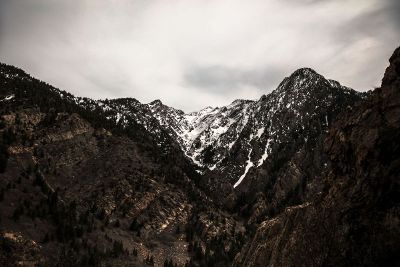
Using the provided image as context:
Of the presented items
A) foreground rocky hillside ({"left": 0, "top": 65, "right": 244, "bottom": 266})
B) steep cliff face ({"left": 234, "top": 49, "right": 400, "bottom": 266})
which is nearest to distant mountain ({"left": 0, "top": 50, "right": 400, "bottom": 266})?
steep cliff face ({"left": 234, "top": 49, "right": 400, "bottom": 266})

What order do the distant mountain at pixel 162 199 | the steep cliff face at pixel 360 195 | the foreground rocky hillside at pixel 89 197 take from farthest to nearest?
the foreground rocky hillside at pixel 89 197 → the distant mountain at pixel 162 199 → the steep cliff face at pixel 360 195

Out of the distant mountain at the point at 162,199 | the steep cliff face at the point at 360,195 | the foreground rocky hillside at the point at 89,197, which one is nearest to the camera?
the steep cliff face at the point at 360,195

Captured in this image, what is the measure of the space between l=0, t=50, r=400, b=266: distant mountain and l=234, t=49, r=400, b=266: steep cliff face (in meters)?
0.06

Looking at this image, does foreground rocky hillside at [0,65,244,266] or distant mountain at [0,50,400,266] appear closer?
distant mountain at [0,50,400,266]

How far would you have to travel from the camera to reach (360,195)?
68.6 feet

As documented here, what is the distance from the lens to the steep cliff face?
18797mm

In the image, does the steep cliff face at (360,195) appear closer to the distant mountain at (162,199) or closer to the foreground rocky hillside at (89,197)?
the distant mountain at (162,199)

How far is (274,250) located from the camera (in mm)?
31641

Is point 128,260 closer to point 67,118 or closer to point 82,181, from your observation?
point 82,181

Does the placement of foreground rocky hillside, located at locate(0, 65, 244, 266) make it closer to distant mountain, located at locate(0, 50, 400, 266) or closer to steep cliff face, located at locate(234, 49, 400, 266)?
distant mountain, located at locate(0, 50, 400, 266)

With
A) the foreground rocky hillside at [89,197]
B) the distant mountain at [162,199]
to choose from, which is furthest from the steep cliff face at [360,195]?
the foreground rocky hillside at [89,197]

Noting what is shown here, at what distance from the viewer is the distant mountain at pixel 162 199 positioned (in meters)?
20.5

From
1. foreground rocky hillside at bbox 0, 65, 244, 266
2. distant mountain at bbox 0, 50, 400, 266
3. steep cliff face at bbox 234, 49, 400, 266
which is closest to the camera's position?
steep cliff face at bbox 234, 49, 400, 266

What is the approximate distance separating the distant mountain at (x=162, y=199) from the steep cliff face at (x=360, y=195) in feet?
0.21
